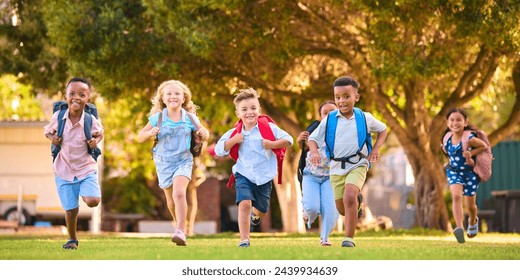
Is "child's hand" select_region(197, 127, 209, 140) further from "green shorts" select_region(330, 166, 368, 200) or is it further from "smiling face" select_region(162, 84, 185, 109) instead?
"green shorts" select_region(330, 166, 368, 200)

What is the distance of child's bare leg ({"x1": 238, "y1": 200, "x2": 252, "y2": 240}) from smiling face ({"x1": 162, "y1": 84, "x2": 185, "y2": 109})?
61.8 inches

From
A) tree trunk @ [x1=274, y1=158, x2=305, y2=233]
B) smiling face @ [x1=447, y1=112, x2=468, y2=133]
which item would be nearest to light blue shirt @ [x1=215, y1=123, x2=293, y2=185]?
smiling face @ [x1=447, y1=112, x2=468, y2=133]

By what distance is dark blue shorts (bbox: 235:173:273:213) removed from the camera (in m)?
13.3

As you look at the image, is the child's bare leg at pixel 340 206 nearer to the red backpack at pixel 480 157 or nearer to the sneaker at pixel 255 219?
the sneaker at pixel 255 219

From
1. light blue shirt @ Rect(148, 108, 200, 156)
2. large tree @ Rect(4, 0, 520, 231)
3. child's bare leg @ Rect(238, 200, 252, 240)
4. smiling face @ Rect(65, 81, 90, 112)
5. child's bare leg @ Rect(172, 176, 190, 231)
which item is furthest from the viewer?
large tree @ Rect(4, 0, 520, 231)

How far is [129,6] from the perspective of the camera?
2388 centimetres

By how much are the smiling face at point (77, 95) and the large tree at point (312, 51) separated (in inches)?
305

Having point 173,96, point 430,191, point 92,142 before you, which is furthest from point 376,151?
point 430,191

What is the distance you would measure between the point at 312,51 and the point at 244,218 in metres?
11.4

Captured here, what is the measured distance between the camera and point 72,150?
13336mm

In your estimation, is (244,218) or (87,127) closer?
(244,218)

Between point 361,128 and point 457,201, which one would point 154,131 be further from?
point 457,201
